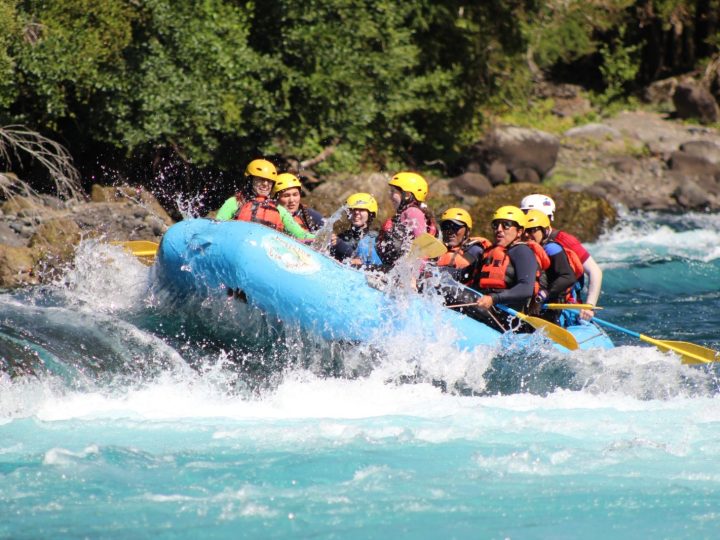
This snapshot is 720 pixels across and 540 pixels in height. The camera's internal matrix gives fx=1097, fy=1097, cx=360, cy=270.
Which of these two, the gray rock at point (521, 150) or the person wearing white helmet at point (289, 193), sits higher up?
the person wearing white helmet at point (289, 193)

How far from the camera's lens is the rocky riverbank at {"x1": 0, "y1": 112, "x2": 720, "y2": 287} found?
40.0 feet

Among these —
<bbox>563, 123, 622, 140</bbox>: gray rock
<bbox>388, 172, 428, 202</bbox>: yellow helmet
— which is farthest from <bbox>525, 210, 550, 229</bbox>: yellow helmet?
<bbox>563, 123, 622, 140</bbox>: gray rock

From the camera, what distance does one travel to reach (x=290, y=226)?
9.00 m

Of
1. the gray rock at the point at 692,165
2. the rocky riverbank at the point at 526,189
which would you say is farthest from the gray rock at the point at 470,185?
the gray rock at the point at 692,165

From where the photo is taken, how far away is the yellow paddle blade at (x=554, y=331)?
26.0ft

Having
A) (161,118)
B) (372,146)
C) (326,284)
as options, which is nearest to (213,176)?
(161,118)

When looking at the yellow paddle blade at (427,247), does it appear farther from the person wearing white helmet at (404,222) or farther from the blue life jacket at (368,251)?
the blue life jacket at (368,251)

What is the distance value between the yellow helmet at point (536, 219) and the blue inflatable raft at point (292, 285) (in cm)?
99

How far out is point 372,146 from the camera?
17.5m

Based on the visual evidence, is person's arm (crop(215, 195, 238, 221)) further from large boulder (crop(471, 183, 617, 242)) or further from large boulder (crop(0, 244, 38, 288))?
large boulder (crop(471, 183, 617, 242))

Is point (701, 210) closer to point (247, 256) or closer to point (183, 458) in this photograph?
point (247, 256)

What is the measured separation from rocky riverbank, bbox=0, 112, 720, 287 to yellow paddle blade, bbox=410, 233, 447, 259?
443 cm

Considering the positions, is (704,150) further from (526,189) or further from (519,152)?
(526,189)

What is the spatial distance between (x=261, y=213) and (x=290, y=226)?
0.34m
